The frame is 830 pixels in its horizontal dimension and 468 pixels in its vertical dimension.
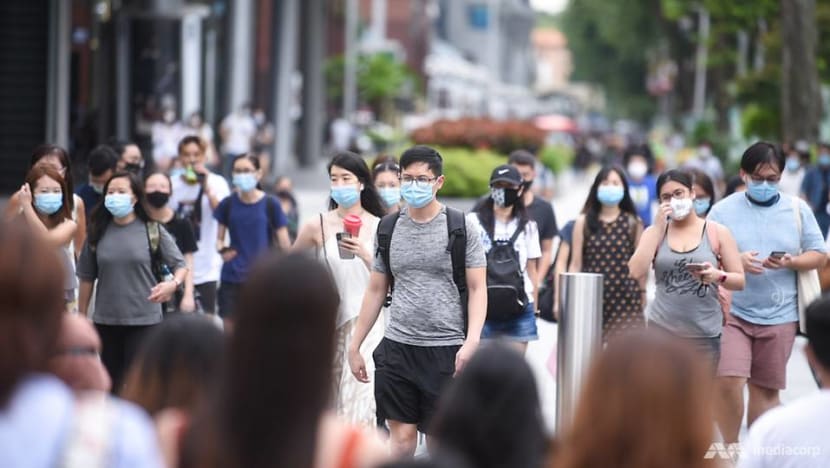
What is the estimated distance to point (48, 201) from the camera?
8602 millimetres

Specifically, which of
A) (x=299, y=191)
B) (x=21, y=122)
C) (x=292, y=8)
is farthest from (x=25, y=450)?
(x=292, y=8)

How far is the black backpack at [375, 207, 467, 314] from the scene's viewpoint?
24.7ft

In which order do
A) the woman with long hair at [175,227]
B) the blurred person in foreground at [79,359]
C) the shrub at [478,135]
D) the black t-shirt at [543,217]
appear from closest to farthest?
the blurred person in foreground at [79,359] < the woman with long hair at [175,227] < the black t-shirt at [543,217] < the shrub at [478,135]

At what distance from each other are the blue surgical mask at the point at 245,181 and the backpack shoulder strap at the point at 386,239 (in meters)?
3.17

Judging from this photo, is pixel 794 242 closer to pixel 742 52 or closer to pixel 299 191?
pixel 299 191

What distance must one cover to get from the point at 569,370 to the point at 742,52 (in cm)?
3758

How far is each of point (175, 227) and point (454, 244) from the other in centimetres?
285

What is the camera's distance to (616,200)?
9758mm

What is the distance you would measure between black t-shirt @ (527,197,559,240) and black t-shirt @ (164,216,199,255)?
88.3 inches

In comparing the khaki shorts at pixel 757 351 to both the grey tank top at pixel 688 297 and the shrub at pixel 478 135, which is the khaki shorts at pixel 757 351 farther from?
the shrub at pixel 478 135

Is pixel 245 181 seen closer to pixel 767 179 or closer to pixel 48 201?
pixel 48 201

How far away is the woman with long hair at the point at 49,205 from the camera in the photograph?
8594 mm

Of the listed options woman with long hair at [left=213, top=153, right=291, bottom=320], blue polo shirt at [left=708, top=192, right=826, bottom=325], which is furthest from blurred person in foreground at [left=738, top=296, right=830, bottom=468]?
woman with long hair at [left=213, top=153, right=291, bottom=320]

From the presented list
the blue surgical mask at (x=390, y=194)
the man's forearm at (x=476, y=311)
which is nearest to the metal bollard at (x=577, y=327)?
the man's forearm at (x=476, y=311)
